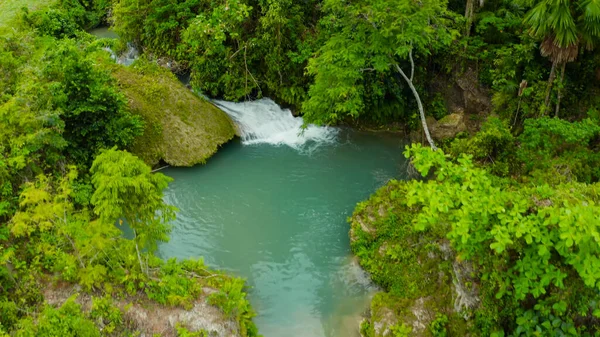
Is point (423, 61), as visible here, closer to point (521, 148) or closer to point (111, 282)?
point (521, 148)

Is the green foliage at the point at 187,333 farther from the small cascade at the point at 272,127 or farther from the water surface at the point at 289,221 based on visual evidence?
the small cascade at the point at 272,127

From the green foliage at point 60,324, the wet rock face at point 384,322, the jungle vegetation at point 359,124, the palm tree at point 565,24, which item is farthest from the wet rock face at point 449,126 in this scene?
the green foliage at point 60,324

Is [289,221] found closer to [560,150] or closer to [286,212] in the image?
[286,212]

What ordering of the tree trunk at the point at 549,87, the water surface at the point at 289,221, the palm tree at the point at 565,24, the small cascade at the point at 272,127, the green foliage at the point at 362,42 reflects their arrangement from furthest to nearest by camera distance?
the small cascade at the point at 272,127 → the tree trunk at the point at 549,87 → the green foliage at the point at 362,42 → the palm tree at the point at 565,24 → the water surface at the point at 289,221

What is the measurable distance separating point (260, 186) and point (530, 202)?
31.0 feet

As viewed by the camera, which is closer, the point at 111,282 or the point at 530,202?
the point at 530,202

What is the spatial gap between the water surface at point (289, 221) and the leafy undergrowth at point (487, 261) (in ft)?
3.76

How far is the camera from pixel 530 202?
736 cm

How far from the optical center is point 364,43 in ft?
46.6

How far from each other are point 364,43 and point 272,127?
222 inches

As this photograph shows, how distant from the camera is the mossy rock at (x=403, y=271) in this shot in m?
9.48

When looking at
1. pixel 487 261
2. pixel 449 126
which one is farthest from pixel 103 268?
pixel 449 126

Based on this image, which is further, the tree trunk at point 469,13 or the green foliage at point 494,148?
the tree trunk at point 469,13

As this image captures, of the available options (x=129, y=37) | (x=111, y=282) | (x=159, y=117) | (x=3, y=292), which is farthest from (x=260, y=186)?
(x=129, y=37)
